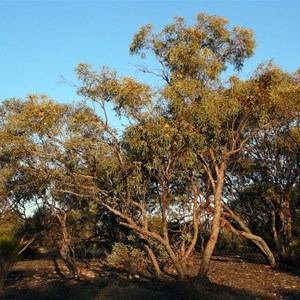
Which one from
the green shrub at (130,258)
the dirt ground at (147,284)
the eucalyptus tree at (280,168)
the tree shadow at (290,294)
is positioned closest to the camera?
the dirt ground at (147,284)

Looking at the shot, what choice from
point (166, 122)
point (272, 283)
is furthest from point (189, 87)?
point (272, 283)

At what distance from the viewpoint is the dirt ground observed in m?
12.3

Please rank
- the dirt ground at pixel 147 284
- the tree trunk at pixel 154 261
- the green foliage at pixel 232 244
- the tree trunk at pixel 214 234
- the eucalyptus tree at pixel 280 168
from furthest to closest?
the green foliage at pixel 232 244 → the eucalyptus tree at pixel 280 168 → the tree trunk at pixel 154 261 → the tree trunk at pixel 214 234 → the dirt ground at pixel 147 284

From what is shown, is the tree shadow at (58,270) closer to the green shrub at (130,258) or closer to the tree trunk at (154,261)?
the green shrub at (130,258)

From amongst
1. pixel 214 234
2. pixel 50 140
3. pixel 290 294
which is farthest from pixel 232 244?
pixel 50 140

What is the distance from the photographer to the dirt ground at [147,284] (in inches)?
483

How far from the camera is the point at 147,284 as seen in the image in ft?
46.5

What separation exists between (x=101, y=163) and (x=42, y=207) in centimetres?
824

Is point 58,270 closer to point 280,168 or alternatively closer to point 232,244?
point 280,168

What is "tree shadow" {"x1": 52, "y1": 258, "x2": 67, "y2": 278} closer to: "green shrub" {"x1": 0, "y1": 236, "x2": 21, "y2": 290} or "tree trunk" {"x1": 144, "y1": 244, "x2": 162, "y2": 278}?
"green shrub" {"x1": 0, "y1": 236, "x2": 21, "y2": 290}

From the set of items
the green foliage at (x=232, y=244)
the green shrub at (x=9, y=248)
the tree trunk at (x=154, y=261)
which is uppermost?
the green foliage at (x=232, y=244)

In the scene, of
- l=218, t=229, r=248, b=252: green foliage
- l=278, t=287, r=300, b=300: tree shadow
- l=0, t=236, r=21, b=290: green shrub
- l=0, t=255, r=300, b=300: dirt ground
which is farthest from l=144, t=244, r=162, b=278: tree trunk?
l=218, t=229, r=248, b=252: green foliage

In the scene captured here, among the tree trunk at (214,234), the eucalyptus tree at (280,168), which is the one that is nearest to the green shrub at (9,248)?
the tree trunk at (214,234)

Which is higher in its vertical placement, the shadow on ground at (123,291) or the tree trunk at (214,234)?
the tree trunk at (214,234)
